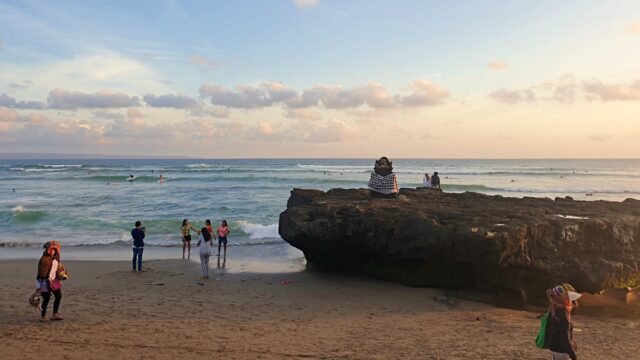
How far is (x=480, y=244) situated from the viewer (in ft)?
31.6

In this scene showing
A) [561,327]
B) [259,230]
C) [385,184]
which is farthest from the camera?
[259,230]

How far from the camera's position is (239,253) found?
1661 cm

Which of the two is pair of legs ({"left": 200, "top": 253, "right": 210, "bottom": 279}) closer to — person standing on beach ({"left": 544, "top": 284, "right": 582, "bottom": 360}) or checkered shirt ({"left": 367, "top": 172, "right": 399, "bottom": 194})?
checkered shirt ({"left": 367, "top": 172, "right": 399, "bottom": 194})

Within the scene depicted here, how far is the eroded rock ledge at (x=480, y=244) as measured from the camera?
9.73 metres

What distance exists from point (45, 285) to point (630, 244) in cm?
1196

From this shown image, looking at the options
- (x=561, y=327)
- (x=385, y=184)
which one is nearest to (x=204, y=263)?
(x=385, y=184)

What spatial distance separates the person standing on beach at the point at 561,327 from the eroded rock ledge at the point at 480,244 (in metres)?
3.84

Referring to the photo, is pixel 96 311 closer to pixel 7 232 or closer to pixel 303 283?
pixel 303 283

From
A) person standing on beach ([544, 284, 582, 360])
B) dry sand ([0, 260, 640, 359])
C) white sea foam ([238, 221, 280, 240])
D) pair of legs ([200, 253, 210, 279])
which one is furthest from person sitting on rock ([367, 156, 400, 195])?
person standing on beach ([544, 284, 582, 360])

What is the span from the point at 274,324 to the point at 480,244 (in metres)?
4.48

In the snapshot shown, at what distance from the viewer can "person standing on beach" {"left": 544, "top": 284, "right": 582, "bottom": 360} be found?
5625mm

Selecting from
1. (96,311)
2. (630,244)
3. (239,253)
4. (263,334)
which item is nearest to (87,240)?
(239,253)

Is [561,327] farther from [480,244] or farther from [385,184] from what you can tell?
[385,184]

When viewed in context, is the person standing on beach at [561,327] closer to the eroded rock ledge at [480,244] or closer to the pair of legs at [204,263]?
the eroded rock ledge at [480,244]
